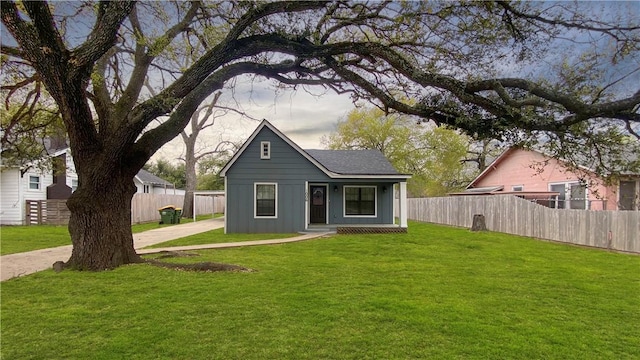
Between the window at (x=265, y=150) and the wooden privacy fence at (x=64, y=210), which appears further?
the wooden privacy fence at (x=64, y=210)

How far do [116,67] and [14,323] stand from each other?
7.63 m

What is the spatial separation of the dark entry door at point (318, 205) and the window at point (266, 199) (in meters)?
2.46

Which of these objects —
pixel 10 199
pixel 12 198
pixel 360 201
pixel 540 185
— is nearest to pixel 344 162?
pixel 360 201

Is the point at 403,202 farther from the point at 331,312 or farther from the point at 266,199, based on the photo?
the point at 331,312

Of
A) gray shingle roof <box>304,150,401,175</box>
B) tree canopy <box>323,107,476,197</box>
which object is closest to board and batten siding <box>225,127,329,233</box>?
gray shingle roof <box>304,150,401,175</box>

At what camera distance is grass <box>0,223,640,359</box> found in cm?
422

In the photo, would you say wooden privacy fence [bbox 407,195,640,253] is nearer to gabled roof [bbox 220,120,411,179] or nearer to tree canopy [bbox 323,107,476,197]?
gabled roof [bbox 220,120,411,179]

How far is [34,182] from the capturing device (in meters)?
22.2

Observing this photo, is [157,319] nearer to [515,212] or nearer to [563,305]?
[563,305]

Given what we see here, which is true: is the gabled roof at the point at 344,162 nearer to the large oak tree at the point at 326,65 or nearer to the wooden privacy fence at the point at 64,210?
the large oak tree at the point at 326,65

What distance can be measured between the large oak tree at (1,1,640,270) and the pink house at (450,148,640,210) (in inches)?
378

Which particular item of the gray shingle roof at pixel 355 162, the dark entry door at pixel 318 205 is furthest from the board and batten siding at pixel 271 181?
the dark entry door at pixel 318 205

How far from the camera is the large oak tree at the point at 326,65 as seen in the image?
4965 mm

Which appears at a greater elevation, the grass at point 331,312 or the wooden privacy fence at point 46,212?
the wooden privacy fence at point 46,212
